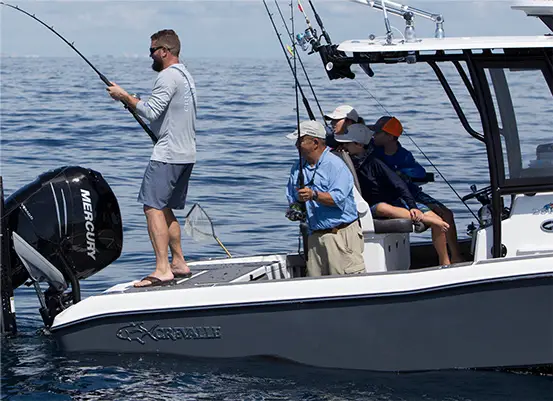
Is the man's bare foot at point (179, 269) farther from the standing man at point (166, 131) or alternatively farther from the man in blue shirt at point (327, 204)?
the man in blue shirt at point (327, 204)

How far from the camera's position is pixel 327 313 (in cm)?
656

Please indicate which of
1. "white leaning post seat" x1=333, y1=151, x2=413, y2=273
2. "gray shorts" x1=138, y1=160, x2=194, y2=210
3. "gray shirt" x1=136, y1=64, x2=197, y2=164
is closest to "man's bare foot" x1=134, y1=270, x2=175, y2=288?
"gray shorts" x1=138, y1=160, x2=194, y2=210

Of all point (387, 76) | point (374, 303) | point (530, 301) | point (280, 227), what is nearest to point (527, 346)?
point (530, 301)

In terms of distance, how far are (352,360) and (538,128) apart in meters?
1.76

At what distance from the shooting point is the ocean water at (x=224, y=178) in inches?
258

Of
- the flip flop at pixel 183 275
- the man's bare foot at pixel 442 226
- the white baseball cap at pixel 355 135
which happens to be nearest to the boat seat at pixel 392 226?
the man's bare foot at pixel 442 226

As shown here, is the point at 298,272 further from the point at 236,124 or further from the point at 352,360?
the point at 236,124

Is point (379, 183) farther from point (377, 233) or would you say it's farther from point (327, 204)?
point (327, 204)

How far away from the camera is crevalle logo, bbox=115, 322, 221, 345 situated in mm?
6816

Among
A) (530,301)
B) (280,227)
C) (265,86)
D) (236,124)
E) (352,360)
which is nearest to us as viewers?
(530,301)

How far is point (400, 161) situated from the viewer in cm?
762

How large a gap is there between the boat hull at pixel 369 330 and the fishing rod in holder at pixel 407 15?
1481 mm

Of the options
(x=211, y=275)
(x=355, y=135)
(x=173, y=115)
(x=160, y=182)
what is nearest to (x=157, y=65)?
(x=173, y=115)

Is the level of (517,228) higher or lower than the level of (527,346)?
higher
